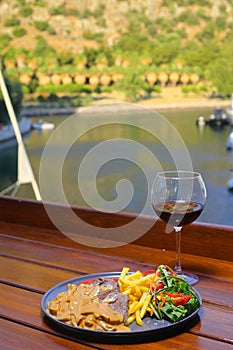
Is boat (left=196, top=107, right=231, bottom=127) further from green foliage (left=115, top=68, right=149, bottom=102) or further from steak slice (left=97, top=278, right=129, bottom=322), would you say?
steak slice (left=97, top=278, right=129, bottom=322)

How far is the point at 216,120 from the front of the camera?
25.8m

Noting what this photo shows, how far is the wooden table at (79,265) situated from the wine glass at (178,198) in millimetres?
→ 103

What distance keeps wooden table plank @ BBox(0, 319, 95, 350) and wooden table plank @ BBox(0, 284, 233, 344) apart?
0.01m

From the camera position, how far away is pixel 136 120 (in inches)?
1085

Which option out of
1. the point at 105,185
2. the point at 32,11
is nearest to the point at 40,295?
the point at 105,185

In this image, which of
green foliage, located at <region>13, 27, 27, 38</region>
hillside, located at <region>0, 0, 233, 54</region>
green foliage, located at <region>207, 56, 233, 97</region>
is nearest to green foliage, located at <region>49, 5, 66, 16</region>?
hillside, located at <region>0, 0, 233, 54</region>

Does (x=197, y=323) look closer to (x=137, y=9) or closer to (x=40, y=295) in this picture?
(x=40, y=295)

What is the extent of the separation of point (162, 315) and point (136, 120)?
89.4 feet

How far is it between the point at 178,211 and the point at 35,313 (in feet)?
0.72

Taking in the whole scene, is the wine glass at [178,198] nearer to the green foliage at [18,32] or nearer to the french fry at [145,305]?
the french fry at [145,305]

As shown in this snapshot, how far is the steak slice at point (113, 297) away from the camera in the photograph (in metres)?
0.51

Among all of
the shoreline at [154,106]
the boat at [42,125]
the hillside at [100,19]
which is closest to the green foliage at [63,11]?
the hillside at [100,19]

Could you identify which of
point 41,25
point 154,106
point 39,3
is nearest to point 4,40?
point 41,25

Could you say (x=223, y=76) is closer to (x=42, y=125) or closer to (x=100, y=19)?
(x=100, y=19)
